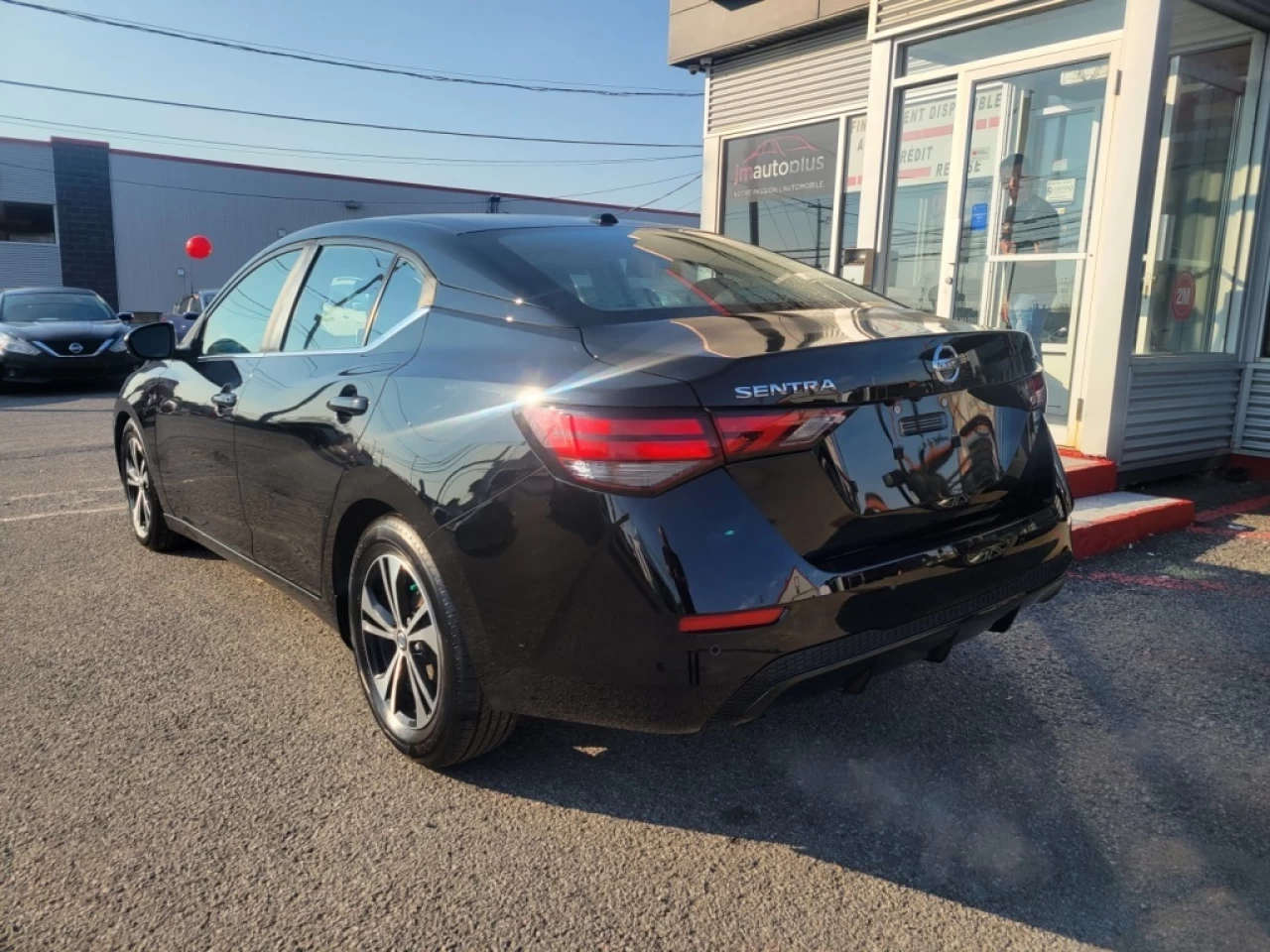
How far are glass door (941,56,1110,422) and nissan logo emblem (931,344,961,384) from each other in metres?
4.11

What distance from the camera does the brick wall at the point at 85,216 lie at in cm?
2761

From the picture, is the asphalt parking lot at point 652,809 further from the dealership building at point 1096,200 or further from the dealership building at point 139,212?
the dealership building at point 139,212

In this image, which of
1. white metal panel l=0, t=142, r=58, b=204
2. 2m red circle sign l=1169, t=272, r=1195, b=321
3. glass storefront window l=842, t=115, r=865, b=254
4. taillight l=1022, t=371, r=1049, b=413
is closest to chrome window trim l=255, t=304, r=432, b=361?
taillight l=1022, t=371, r=1049, b=413

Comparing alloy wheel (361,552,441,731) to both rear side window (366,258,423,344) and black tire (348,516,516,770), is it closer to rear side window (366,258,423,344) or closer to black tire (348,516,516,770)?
black tire (348,516,516,770)

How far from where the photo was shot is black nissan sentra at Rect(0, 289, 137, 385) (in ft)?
41.8

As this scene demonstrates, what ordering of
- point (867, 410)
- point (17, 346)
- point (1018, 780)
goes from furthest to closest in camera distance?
1. point (17, 346)
2. point (1018, 780)
3. point (867, 410)

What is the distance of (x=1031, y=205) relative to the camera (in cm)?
655

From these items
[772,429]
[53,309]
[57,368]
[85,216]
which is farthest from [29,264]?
[772,429]

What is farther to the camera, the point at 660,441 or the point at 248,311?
the point at 248,311

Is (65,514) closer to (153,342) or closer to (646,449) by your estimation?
(153,342)

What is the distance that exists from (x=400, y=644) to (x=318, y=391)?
0.84 metres

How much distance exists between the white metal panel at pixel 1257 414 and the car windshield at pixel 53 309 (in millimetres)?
14233

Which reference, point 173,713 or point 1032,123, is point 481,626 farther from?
point 1032,123

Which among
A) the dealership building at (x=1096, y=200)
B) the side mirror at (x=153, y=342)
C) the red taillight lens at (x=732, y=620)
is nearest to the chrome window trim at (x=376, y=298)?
the side mirror at (x=153, y=342)
